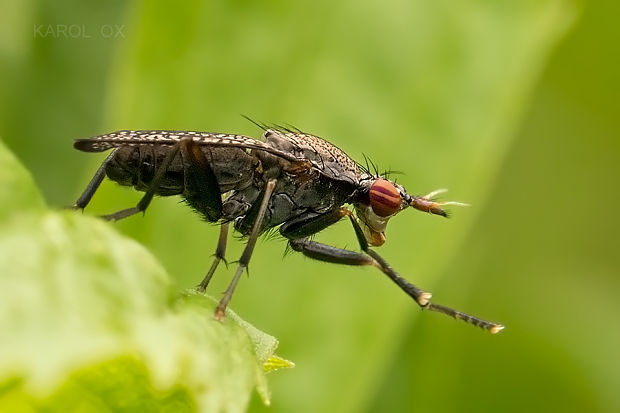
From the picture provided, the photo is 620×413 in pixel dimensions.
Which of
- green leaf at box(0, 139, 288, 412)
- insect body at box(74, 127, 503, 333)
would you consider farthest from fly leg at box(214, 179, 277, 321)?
green leaf at box(0, 139, 288, 412)

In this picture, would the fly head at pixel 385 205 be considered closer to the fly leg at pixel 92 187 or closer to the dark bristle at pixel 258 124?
the dark bristle at pixel 258 124

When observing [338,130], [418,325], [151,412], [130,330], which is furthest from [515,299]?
[130,330]

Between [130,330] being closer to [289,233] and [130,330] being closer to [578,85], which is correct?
[289,233]

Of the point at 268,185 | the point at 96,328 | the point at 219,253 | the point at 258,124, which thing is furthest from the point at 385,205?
the point at 96,328

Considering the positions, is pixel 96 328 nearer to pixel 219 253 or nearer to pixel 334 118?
pixel 219 253

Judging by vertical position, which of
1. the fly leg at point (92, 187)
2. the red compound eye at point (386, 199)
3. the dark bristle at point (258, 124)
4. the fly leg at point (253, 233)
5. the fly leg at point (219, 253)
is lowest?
the fly leg at point (219, 253)

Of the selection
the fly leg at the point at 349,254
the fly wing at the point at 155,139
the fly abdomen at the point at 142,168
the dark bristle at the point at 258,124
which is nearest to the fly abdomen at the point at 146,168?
the fly abdomen at the point at 142,168
